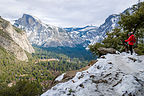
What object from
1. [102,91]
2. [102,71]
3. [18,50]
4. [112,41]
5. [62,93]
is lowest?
[18,50]

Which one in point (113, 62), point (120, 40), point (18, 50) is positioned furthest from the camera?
point (18, 50)

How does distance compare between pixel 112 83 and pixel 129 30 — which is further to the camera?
pixel 129 30

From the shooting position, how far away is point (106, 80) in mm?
9922

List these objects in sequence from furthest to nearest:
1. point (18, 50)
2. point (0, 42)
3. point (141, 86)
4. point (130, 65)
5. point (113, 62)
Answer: point (18, 50) → point (0, 42) → point (113, 62) → point (130, 65) → point (141, 86)

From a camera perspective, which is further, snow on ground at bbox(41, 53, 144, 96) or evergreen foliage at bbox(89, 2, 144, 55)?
evergreen foliage at bbox(89, 2, 144, 55)

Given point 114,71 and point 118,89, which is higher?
point 114,71

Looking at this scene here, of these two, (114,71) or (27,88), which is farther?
(27,88)

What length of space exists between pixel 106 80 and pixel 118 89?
149 cm

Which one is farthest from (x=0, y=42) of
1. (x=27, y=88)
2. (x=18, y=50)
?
(x=27, y=88)

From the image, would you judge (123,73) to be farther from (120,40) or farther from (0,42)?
(0,42)

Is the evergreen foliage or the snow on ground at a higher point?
the evergreen foliage

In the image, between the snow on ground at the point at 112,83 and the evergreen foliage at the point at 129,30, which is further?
the evergreen foliage at the point at 129,30

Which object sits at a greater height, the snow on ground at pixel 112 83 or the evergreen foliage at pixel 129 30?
the evergreen foliage at pixel 129 30

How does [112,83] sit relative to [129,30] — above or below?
below
